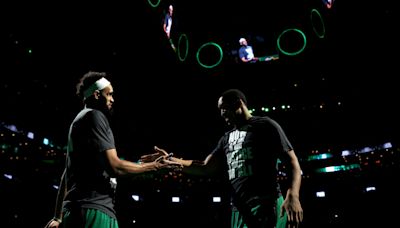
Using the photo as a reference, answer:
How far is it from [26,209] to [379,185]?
1023 cm

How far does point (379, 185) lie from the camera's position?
1039cm

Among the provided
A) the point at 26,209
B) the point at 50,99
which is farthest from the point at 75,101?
the point at 26,209

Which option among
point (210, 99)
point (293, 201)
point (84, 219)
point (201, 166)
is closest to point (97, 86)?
point (84, 219)

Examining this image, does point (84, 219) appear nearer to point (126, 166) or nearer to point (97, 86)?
point (126, 166)

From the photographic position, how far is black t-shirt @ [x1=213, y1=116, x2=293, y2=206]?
8.48ft

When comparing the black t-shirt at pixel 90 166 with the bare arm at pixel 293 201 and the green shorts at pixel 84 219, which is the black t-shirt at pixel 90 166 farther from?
the bare arm at pixel 293 201

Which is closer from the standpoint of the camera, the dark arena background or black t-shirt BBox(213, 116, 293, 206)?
black t-shirt BBox(213, 116, 293, 206)

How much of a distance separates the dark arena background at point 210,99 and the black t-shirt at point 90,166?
5.15 m

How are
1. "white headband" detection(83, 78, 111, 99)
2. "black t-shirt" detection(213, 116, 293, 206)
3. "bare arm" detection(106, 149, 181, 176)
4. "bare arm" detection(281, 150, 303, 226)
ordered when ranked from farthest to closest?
1. "black t-shirt" detection(213, 116, 293, 206)
2. "white headband" detection(83, 78, 111, 99)
3. "bare arm" detection(281, 150, 303, 226)
4. "bare arm" detection(106, 149, 181, 176)

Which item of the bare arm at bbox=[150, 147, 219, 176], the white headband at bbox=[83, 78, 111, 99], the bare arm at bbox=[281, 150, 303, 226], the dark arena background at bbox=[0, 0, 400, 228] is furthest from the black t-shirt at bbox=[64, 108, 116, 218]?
the dark arena background at bbox=[0, 0, 400, 228]

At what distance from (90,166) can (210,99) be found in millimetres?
10617

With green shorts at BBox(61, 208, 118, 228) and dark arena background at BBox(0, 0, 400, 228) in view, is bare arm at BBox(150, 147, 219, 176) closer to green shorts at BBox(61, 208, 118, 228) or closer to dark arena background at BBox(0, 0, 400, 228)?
green shorts at BBox(61, 208, 118, 228)

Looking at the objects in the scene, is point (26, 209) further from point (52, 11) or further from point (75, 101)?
point (52, 11)

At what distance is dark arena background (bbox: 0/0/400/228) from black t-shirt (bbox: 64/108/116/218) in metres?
5.15
